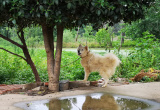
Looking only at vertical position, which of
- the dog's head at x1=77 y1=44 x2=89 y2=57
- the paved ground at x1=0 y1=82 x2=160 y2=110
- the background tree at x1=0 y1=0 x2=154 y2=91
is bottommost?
the paved ground at x1=0 y1=82 x2=160 y2=110

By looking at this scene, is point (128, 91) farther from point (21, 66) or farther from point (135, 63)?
point (21, 66)

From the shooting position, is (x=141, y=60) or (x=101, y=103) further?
(x=141, y=60)

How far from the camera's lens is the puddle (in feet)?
15.8

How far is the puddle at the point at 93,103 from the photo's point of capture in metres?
4.81

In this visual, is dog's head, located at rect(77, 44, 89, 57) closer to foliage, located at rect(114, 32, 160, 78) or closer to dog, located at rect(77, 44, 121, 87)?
dog, located at rect(77, 44, 121, 87)

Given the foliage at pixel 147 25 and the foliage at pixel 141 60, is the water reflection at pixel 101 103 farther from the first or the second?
the foliage at pixel 147 25

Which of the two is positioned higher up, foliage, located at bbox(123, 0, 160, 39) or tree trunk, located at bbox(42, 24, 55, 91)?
foliage, located at bbox(123, 0, 160, 39)

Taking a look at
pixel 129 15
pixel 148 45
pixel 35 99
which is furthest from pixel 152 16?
pixel 35 99

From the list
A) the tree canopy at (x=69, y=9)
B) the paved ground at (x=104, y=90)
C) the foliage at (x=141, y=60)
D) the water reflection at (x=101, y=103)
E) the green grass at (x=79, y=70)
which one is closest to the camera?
the tree canopy at (x=69, y=9)

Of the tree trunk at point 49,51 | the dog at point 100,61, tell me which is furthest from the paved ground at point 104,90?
the dog at point 100,61

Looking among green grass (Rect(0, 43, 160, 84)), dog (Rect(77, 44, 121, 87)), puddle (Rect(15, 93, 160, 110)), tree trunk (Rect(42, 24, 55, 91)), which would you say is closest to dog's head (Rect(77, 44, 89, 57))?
dog (Rect(77, 44, 121, 87))

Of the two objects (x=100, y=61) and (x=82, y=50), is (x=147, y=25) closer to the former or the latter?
(x=100, y=61)

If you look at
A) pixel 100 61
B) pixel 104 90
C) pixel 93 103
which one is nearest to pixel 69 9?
pixel 93 103

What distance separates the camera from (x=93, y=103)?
5.13 meters
